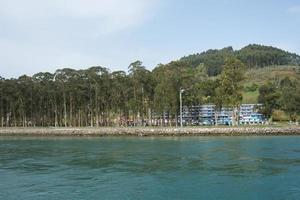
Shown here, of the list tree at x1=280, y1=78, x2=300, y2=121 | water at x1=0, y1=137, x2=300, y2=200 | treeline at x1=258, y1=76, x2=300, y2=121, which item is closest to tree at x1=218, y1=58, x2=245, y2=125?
tree at x1=280, y1=78, x2=300, y2=121

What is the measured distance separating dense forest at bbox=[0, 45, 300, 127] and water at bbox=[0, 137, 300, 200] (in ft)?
172

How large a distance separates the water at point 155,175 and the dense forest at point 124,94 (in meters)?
52.4

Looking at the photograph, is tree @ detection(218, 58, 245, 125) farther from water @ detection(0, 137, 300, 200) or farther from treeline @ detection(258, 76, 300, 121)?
water @ detection(0, 137, 300, 200)

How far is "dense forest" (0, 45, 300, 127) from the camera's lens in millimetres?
110812

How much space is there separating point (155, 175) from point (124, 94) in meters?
81.0

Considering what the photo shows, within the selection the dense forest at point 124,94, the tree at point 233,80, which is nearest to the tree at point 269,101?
the dense forest at point 124,94

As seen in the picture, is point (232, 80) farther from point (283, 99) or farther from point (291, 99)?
point (283, 99)

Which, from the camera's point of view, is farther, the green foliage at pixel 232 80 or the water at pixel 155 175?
the green foliage at pixel 232 80

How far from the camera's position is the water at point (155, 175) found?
32.2m

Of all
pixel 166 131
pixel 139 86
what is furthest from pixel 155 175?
pixel 139 86

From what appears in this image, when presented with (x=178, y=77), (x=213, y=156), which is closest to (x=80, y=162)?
(x=213, y=156)

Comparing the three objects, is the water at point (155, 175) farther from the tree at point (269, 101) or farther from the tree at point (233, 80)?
the tree at point (269, 101)

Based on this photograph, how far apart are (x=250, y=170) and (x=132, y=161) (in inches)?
527

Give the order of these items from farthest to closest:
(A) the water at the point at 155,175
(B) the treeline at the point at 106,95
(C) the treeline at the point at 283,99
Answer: (C) the treeline at the point at 283,99 → (B) the treeline at the point at 106,95 → (A) the water at the point at 155,175
